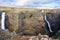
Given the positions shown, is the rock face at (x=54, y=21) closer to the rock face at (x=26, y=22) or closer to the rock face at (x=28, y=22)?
the rock face at (x=28, y=22)

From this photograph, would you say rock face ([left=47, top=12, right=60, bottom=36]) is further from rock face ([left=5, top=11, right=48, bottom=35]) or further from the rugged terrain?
rock face ([left=5, top=11, right=48, bottom=35])

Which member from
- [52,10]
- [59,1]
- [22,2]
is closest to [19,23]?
[22,2]

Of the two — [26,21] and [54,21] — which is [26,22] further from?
[54,21]

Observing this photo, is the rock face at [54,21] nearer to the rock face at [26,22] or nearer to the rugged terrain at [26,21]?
the rugged terrain at [26,21]

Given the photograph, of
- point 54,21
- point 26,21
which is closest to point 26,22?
point 26,21

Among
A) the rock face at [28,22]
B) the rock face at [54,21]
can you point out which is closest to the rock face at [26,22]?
the rock face at [28,22]

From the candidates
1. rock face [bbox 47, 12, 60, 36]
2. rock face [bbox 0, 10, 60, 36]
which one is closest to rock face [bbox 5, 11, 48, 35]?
rock face [bbox 0, 10, 60, 36]

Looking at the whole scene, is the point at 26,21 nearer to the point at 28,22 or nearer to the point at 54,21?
the point at 28,22

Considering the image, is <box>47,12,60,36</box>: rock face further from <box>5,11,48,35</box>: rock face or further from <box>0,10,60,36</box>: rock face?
<box>5,11,48,35</box>: rock face

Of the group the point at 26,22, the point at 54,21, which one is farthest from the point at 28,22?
the point at 54,21

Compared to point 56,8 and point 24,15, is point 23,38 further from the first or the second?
point 56,8

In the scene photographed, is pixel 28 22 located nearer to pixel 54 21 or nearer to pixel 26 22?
pixel 26 22
